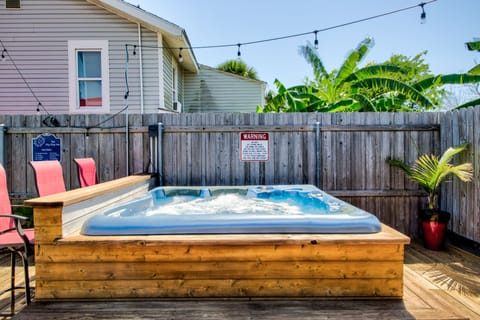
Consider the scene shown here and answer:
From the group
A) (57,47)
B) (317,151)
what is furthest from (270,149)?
(57,47)

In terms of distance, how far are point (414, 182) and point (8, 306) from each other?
483 centimetres

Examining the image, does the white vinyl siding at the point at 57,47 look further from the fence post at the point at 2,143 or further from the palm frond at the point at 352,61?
the palm frond at the point at 352,61

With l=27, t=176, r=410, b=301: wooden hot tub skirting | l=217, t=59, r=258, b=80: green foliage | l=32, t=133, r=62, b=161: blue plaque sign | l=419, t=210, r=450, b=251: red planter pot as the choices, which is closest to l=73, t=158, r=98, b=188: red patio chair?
l=32, t=133, r=62, b=161: blue plaque sign

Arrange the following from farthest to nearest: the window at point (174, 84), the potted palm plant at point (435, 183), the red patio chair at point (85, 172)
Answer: the window at point (174, 84) → the potted palm plant at point (435, 183) → the red patio chair at point (85, 172)

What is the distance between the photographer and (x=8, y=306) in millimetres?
2381

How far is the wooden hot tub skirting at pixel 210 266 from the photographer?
2.00m

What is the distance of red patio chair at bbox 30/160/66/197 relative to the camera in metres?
2.76

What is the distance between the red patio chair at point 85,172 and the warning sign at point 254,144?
1.97 meters

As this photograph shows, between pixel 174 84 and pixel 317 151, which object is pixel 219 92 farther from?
pixel 317 151

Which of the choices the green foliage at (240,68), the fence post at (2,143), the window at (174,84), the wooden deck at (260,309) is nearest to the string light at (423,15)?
the wooden deck at (260,309)

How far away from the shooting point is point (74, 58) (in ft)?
18.9

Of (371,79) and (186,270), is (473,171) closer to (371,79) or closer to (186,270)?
(371,79)

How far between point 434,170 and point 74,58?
6.44 metres

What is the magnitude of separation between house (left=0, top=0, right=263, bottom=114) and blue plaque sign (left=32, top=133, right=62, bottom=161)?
5.62ft
